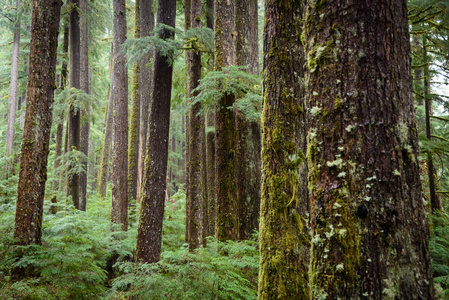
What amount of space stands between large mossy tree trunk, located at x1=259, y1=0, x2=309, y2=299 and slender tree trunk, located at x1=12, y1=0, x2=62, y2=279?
471cm

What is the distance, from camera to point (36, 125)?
561 cm

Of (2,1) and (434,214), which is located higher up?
(2,1)

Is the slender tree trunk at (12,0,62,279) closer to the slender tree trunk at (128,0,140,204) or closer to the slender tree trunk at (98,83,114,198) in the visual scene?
the slender tree trunk at (128,0,140,204)

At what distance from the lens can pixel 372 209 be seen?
1.66 metres

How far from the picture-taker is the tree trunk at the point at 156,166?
20.9 ft

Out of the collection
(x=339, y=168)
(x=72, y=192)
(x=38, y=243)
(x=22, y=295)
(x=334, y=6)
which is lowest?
(x=22, y=295)

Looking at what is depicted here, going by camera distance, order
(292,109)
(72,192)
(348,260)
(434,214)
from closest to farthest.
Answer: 1. (348,260)
2. (292,109)
3. (434,214)
4. (72,192)

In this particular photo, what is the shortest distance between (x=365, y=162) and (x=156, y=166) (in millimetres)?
5376

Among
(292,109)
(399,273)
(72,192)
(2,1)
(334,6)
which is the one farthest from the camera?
(2,1)

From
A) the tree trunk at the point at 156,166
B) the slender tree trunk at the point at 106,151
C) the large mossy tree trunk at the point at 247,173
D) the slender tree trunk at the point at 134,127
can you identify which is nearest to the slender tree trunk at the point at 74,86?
the slender tree trunk at the point at 134,127

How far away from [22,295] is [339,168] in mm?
5210

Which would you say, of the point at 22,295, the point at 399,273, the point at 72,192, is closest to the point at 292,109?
the point at 399,273

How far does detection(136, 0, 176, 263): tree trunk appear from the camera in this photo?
6367 mm

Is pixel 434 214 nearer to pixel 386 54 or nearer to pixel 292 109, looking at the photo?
pixel 292 109
